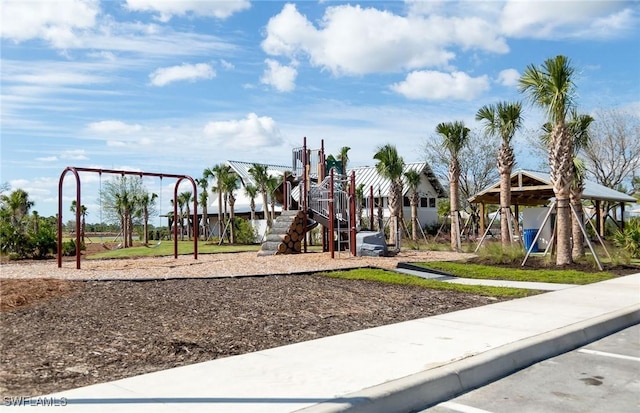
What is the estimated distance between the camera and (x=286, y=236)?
67.9ft

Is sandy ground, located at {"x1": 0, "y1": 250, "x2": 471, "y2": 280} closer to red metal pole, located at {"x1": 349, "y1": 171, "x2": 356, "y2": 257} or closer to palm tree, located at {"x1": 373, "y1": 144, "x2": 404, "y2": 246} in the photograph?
red metal pole, located at {"x1": 349, "y1": 171, "x2": 356, "y2": 257}

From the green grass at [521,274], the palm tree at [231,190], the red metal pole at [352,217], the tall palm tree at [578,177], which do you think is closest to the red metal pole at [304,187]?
the red metal pole at [352,217]

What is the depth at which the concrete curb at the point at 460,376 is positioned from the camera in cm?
501

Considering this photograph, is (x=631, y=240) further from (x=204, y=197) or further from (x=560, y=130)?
(x=204, y=197)

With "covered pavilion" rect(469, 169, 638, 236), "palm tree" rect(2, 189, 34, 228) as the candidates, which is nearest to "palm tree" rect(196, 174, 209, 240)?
"palm tree" rect(2, 189, 34, 228)

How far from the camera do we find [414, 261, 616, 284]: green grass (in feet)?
48.4

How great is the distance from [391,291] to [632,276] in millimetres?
7361

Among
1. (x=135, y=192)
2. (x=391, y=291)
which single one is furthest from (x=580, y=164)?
(x=135, y=192)

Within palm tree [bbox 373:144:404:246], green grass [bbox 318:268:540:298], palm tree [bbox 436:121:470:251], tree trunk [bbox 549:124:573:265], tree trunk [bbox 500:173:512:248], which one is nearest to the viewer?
green grass [bbox 318:268:540:298]

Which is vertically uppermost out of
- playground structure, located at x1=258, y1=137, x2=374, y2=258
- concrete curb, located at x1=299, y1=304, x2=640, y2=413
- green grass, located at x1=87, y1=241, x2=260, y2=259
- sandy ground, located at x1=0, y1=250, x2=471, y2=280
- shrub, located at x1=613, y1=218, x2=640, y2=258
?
playground structure, located at x1=258, y1=137, x2=374, y2=258

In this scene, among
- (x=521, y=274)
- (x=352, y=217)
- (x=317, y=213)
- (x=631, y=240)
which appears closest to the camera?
(x=521, y=274)

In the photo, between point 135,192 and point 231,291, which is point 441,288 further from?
point 135,192

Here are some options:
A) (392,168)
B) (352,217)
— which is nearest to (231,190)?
(392,168)

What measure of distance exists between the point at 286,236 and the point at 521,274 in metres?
8.08
